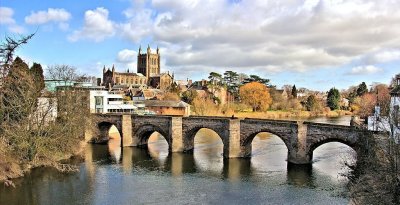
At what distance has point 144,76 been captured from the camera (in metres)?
132

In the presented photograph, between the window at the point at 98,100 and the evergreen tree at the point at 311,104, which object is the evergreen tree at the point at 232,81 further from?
the window at the point at 98,100

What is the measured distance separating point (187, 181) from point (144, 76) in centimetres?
10338

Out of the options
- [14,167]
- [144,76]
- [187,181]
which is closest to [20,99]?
[14,167]

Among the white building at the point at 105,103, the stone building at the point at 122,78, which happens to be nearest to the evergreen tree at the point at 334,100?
the stone building at the point at 122,78

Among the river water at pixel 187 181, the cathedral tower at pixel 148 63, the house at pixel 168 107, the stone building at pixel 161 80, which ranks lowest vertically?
the river water at pixel 187 181

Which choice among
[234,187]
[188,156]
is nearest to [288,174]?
[234,187]

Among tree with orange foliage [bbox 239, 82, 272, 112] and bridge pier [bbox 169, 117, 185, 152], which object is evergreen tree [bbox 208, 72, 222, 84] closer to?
tree with orange foliage [bbox 239, 82, 272, 112]

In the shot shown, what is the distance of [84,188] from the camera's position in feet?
93.0

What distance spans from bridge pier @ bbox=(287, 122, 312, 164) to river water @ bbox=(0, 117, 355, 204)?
0.75m

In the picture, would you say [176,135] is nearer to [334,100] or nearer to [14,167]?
[14,167]

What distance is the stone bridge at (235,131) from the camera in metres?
33.6

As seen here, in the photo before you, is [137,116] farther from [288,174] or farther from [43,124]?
[288,174]

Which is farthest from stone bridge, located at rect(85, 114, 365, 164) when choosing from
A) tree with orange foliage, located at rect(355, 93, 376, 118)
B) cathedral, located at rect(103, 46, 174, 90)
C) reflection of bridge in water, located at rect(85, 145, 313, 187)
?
cathedral, located at rect(103, 46, 174, 90)

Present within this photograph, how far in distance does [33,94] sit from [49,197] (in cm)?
1144
